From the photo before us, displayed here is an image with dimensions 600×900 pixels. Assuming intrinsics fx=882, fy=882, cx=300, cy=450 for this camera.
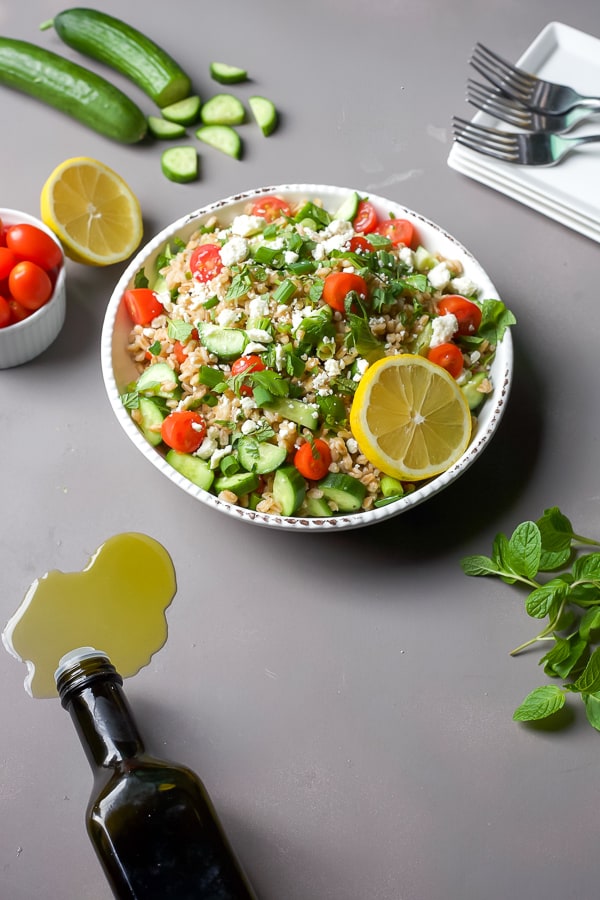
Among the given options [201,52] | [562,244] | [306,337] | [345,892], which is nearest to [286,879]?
[345,892]

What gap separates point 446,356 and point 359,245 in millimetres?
343

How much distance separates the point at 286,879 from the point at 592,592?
0.91m

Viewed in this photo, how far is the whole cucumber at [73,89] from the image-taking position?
8.34 ft

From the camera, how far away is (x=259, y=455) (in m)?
1.92

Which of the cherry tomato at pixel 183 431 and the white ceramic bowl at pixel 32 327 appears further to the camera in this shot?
the white ceramic bowl at pixel 32 327

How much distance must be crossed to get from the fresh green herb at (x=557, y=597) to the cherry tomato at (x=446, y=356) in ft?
1.30

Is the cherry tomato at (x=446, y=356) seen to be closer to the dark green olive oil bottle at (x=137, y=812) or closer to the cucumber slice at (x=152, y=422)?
the cucumber slice at (x=152, y=422)

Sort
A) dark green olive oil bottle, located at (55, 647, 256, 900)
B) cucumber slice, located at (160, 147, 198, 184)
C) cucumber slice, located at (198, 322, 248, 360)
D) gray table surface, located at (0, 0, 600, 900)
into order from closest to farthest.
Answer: dark green olive oil bottle, located at (55, 647, 256, 900) → gray table surface, located at (0, 0, 600, 900) → cucumber slice, located at (198, 322, 248, 360) → cucumber slice, located at (160, 147, 198, 184)

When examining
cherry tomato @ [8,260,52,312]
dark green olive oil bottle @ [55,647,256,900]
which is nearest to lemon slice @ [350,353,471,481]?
dark green olive oil bottle @ [55,647,256,900]

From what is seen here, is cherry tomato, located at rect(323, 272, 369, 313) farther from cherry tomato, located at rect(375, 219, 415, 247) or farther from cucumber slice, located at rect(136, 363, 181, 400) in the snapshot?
cucumber slice, located at rect(136, 363, 181, 400)

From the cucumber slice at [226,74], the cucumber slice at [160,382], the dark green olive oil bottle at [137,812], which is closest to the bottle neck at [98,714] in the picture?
the dark green olive oil bottle at [137,812]

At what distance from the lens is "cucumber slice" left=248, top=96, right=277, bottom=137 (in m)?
2.65

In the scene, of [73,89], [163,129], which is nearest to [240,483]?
[163,129]

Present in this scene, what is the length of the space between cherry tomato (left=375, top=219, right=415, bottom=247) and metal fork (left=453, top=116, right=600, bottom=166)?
39 centimetres
